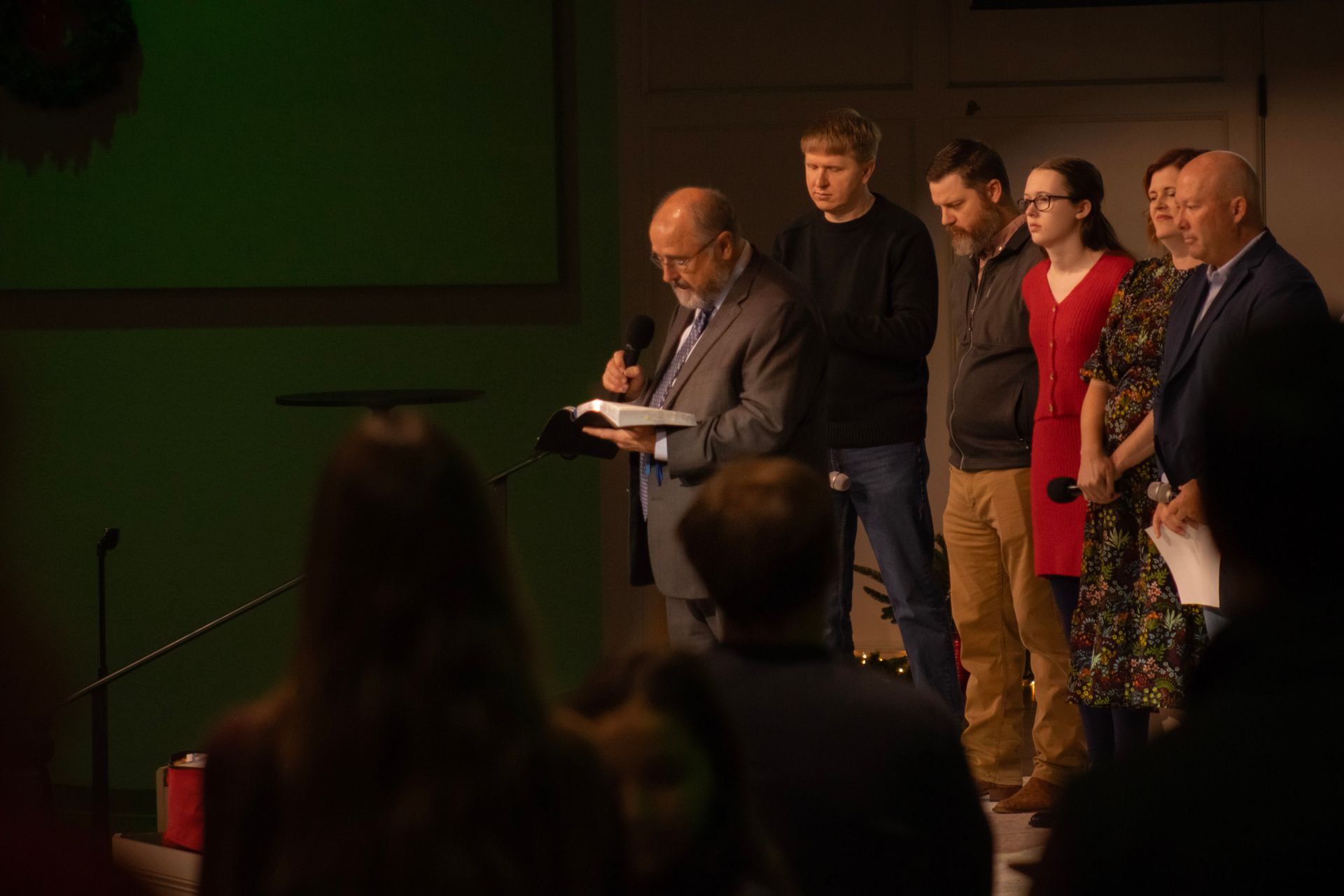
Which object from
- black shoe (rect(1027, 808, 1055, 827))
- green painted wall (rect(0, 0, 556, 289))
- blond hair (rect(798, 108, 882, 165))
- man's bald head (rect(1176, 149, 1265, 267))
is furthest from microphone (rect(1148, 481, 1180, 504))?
green painted wall (rect(0, 0, 556, 289))

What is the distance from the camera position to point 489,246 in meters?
5.38

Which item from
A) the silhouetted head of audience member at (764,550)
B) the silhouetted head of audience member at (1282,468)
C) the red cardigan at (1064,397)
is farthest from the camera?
the red cardigan at (1064,397)

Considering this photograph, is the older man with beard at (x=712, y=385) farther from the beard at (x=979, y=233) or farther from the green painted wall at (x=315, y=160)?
the green painted wall at (x=315, y=160)

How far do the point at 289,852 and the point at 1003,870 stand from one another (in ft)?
8.38

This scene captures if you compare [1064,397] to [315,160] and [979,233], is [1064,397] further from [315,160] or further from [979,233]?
[315,160]

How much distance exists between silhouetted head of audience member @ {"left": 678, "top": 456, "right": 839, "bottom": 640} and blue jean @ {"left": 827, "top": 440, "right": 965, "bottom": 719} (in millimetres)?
1989

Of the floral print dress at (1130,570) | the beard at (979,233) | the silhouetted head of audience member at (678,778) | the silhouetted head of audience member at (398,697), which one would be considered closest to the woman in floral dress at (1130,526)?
the floral print dress at (1130,570)

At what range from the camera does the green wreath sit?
5301mm

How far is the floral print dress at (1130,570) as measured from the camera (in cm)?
331

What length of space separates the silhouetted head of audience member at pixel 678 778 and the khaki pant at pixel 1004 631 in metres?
2.62

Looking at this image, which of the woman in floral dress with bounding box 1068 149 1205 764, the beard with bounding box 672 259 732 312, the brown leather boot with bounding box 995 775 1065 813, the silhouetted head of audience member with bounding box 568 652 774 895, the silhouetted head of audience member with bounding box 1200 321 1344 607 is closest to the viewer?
the silhouetted head of audience member with bounding box 1200 321 1344 607

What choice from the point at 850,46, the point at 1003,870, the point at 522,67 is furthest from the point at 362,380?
the point at 1003,870

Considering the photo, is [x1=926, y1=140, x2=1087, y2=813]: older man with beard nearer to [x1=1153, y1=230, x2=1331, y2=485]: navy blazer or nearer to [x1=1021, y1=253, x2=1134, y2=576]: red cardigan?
[x1=1021, y1=253, x2=1134, y2=576]: red cardigan

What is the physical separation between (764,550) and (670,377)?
6.24 ft
